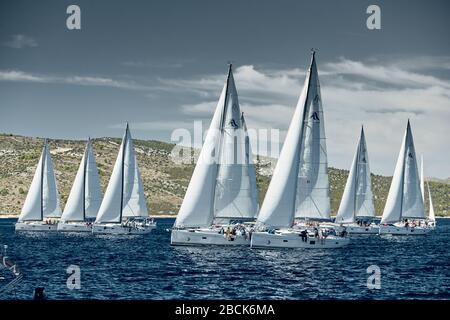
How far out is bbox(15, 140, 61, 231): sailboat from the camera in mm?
105875

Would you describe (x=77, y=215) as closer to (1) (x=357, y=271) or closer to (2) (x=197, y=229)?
(2) (x=197, y=229)

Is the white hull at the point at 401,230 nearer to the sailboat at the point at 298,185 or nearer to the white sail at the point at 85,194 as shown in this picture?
the sailboat at the point at 298,185

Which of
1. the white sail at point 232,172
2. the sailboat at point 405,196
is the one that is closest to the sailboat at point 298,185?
the white sail at point 232,172

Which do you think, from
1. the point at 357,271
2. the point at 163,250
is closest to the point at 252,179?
the point at 163,250

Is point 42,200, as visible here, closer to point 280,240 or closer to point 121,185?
point 121,185

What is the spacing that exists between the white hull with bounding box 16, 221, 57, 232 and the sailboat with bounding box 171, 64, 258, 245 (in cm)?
4868

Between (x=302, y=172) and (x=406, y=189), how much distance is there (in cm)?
4424

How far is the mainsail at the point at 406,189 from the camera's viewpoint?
99.7m

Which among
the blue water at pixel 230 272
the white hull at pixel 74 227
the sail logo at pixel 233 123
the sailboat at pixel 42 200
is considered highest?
the sail logo at pixel 233 123

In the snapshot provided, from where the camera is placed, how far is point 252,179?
6806cm

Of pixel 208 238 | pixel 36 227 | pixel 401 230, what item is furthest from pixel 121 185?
pixel 401 230

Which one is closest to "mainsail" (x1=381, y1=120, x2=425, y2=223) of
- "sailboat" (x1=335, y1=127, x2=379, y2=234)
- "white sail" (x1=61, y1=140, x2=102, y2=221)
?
"sailboat" (x1=335, y1=127, x2=379, y2=234)

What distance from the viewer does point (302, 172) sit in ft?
205

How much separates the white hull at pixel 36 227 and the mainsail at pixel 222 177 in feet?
161
